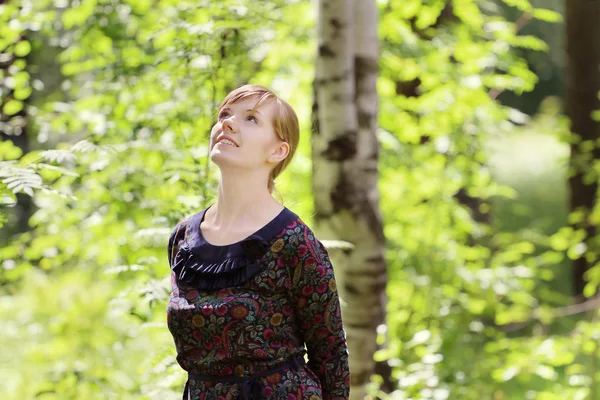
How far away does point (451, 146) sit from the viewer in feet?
15.4

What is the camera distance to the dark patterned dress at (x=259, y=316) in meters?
1.82

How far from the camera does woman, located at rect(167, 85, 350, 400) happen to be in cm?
183

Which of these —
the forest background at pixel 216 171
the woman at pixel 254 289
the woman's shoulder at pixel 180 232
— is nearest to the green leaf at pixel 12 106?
the forest background at pixel 216 171

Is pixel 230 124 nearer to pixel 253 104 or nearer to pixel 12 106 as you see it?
pixel 253 104

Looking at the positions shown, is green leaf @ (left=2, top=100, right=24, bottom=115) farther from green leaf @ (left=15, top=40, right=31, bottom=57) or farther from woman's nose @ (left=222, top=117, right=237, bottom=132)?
woman's nose @ (left=222, top=117, right=237, bottom=132)

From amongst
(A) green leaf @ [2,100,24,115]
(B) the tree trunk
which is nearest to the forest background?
(A) green leaf @ [2,100,24,115]

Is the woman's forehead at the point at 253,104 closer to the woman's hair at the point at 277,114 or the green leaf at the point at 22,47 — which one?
the woman's hair at the point at 277,114

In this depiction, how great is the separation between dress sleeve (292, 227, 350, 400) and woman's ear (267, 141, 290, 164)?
20cm

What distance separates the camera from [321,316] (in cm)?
189

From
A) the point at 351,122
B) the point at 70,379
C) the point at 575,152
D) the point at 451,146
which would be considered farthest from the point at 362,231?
the point at 575,152

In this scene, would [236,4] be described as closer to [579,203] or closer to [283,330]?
[283,330]

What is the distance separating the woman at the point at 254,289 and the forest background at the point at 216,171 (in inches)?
36.5

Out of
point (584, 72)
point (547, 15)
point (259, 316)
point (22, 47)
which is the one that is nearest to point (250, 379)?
point (259, 316)

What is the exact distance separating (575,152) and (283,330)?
6.50 meters
